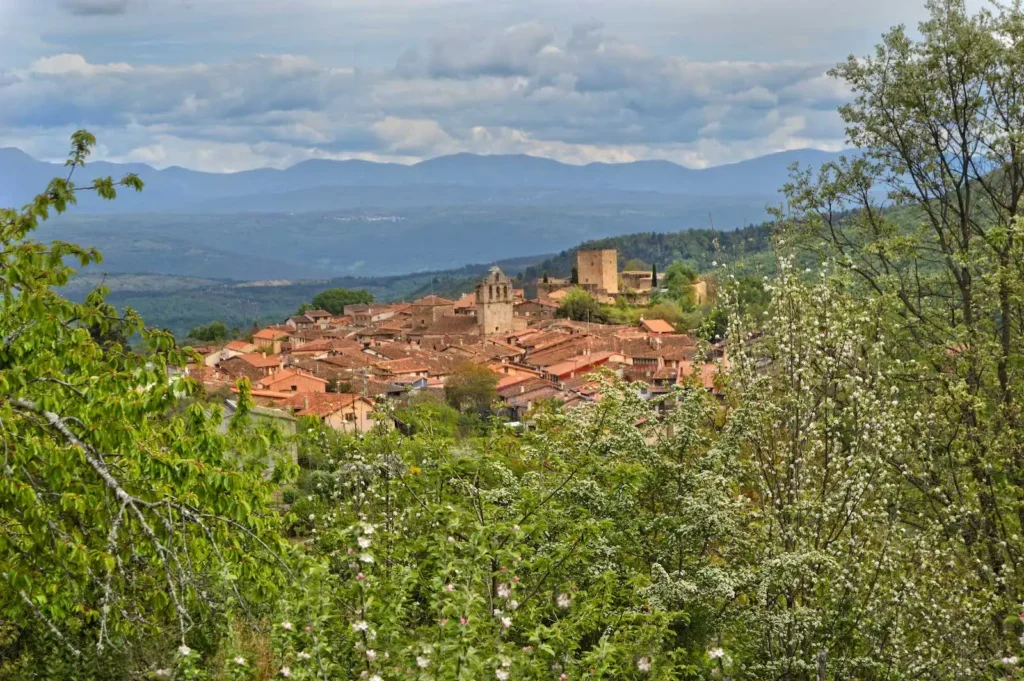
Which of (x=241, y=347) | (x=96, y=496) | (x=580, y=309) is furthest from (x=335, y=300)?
(x=96, y=496)

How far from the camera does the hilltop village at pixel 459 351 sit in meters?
41.5

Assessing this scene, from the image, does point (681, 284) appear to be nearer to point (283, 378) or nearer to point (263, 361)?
point (263, 361)

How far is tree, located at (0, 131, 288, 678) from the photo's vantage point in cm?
504

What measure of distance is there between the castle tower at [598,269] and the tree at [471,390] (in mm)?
50837

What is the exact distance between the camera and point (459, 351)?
60.1 metres

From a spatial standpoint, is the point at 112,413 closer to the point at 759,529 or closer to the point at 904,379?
the point at 759,529

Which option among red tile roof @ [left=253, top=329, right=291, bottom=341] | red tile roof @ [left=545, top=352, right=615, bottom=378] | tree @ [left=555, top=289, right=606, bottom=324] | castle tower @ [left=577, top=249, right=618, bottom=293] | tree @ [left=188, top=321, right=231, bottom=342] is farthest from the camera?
castle tower @ [left=577, top=249, right=618, bottom=293]

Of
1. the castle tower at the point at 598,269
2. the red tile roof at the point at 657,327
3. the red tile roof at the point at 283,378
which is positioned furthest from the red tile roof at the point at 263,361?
the castle tower at the point at 598,269

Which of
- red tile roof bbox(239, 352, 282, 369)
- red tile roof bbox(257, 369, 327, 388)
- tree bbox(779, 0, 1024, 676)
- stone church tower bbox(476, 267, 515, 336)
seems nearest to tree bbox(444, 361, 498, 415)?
red tile roof bbox(257, 369, 327, 388)

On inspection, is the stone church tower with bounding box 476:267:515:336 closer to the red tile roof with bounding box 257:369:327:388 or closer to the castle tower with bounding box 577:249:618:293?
the castle tower with bounding box 577:249:618:293

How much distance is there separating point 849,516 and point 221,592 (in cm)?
489

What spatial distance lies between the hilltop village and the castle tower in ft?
0.34

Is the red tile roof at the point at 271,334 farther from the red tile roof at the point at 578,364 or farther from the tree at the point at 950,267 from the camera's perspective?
the tree at the point at 950,267

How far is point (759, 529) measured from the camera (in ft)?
26.1
